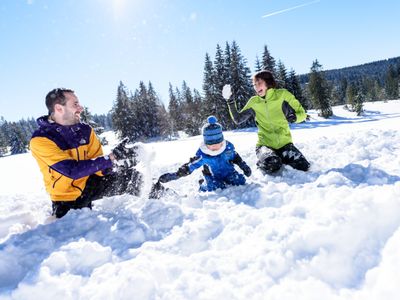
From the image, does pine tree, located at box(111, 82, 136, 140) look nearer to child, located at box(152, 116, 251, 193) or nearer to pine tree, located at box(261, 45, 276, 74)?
pine tree, located at box(261, 45, 276, 74)

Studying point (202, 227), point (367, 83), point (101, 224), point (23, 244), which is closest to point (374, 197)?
point (202, 227)

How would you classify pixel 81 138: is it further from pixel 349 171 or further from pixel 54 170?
pixel 349 171

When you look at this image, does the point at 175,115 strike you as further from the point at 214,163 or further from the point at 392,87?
the point at 392,87

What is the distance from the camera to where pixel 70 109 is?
4551mm

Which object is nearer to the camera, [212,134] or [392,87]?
[212,134]

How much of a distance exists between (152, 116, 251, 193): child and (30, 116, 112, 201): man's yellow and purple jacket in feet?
3.87

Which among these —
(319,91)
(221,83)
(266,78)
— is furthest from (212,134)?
(319,91)

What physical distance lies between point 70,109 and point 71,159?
0.76 meters

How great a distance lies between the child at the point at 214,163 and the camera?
512 centimetres

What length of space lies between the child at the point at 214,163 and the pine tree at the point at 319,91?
157 feet

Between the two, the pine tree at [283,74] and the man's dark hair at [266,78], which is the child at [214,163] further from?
the pine tree at [283,74]

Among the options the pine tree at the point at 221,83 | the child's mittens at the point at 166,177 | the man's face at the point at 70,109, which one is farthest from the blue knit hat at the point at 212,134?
the pine tree at the point at 221,83

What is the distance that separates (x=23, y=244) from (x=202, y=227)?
175 centimetres

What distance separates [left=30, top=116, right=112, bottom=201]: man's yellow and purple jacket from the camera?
13.6 feet
